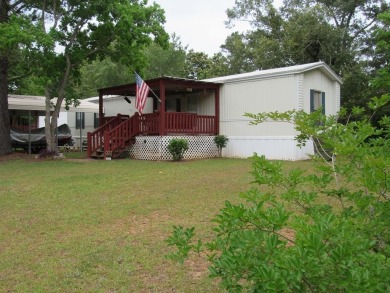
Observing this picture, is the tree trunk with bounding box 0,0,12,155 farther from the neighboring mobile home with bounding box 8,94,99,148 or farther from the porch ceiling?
the porch ceiling

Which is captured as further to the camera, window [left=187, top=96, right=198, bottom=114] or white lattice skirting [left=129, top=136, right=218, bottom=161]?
window [left=187, top=96, right=198, bottom=114]

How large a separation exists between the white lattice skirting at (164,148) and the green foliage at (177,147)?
69cm

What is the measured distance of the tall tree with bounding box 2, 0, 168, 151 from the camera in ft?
45.0

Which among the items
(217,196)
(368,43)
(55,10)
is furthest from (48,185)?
(368,43)

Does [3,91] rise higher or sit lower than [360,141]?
higher

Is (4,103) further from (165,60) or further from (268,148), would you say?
(165,60)

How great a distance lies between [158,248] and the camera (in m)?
4.32

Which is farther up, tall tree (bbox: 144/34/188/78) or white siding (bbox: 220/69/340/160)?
tall tree (bbox: 144/34/188/78)

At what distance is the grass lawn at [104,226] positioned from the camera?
3551 mm

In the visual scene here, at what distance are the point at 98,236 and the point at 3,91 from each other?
13.1m

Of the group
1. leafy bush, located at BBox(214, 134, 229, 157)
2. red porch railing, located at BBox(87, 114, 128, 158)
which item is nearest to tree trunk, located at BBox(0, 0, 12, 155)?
red porch railing, located at BBox(87, 114, 128, 158)

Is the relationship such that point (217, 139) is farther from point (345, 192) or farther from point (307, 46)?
point (345, 192)

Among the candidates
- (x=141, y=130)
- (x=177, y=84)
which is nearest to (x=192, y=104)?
(x=177, y=84)

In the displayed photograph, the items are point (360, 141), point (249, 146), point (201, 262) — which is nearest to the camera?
point (360, 141)
